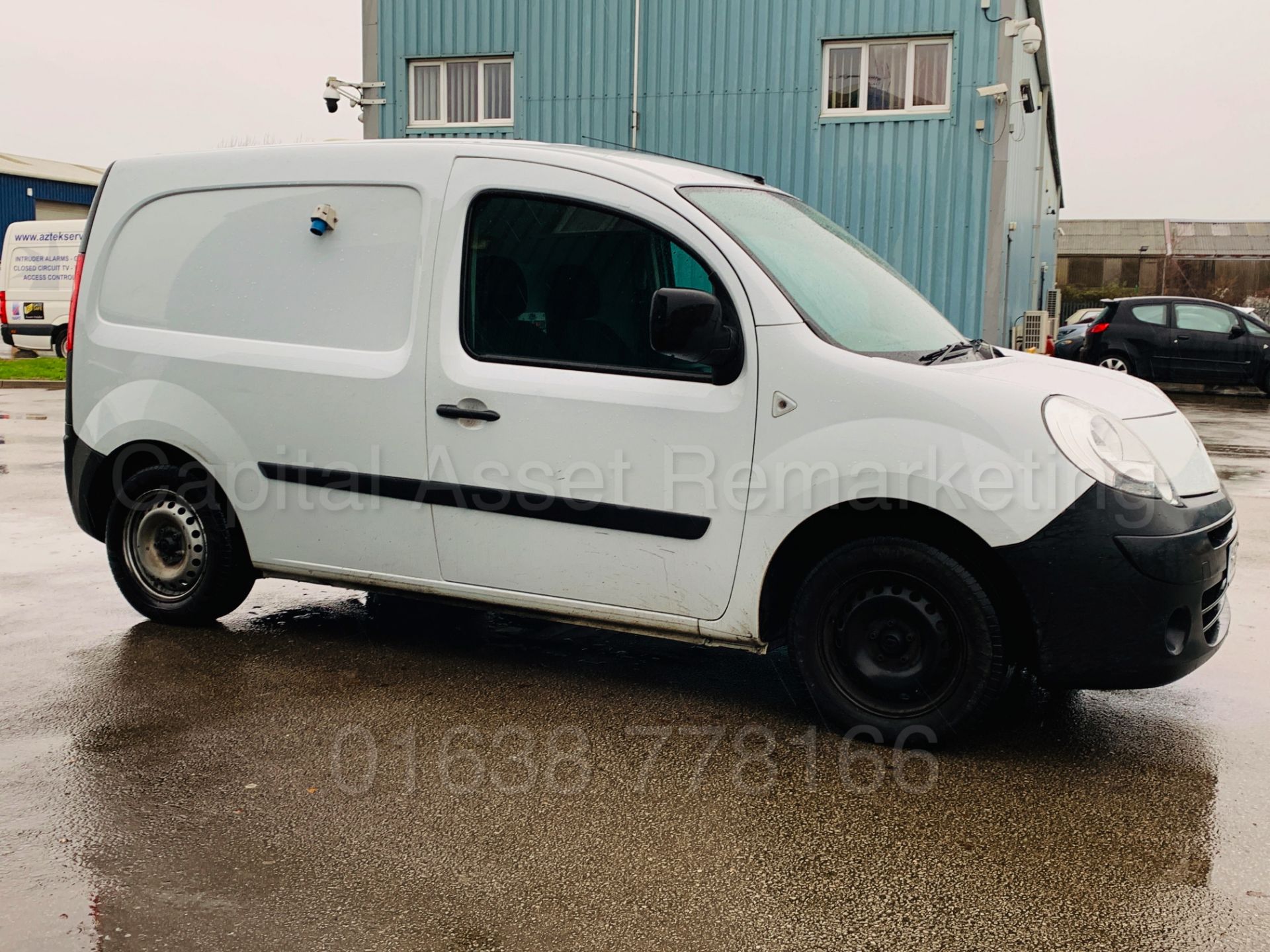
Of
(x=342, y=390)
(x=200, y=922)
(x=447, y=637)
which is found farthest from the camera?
(x=447, y=637)

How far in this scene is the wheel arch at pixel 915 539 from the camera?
3.87 metres

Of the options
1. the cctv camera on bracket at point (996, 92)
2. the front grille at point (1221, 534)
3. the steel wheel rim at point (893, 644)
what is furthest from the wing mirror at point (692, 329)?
the cctv camera on bracket at point (996, 92)

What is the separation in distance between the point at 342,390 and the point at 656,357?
1.26m

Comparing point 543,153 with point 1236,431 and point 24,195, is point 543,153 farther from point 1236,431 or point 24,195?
point 24,195

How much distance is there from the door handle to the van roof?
92cm

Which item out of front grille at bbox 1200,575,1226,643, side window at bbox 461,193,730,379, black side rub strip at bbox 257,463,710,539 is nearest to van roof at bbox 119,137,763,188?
side window at bbox 461,193,730,379

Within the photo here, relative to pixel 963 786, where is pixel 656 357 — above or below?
above

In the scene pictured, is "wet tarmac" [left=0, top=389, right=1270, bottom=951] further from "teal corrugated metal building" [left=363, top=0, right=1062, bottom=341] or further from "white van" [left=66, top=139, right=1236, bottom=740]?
"teal corrugated metal building" [left=363, top=0, right=1062, bottom=341]

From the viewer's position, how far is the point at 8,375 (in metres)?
20.3

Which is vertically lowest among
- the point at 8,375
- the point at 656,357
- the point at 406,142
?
the point at 8,375

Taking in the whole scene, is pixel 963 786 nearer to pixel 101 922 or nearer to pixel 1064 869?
pixel 1064 869

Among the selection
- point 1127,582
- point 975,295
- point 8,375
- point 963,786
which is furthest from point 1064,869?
point 8,375

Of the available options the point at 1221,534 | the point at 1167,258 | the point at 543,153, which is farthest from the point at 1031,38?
the point at 1167,258

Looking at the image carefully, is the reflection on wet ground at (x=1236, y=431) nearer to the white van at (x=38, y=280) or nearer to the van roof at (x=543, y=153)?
the van roof at (x=543, y=153)
